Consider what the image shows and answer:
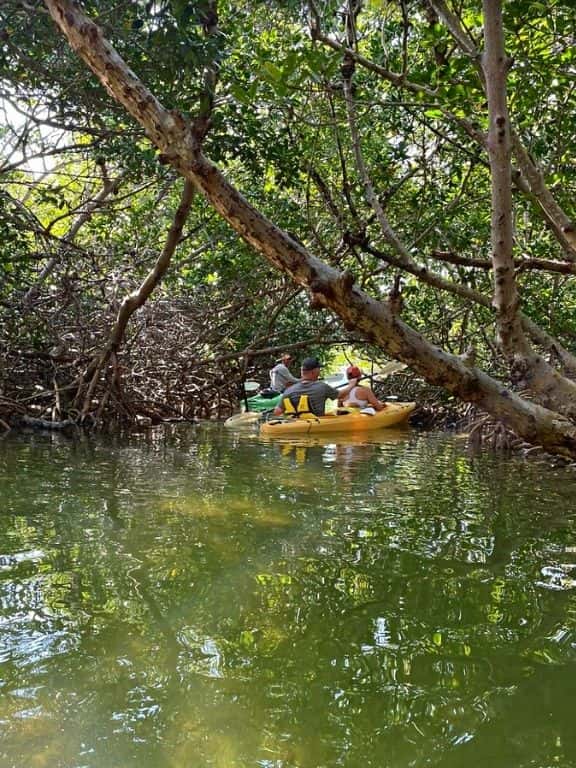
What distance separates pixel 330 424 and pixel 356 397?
1.42 m

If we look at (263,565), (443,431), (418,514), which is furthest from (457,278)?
(263,565)

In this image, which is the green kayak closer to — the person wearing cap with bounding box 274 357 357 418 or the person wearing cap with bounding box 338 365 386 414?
the person wearing cap with bounding box 338 365 386 414

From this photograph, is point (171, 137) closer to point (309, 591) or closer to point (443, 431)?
point (309, 591)

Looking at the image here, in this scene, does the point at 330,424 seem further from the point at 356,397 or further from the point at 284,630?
the point at 284,630

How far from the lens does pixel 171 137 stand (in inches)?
121

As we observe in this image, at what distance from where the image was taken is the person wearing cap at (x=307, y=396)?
935 cm

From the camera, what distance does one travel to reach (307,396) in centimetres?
939

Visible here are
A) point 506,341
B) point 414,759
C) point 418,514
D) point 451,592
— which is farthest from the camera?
point 418,514

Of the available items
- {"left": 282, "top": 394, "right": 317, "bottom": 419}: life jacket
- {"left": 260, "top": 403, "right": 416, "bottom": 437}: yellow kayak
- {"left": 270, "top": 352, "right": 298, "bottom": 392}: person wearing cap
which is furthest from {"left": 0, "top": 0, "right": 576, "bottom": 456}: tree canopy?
{"left": 260, "top": 403, "right": 416, "bottom": 437}: yellow kayak

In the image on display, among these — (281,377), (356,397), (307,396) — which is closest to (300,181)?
(307,396)

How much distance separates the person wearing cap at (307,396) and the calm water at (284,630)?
4589 millimetres

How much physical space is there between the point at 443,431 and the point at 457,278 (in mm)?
3067

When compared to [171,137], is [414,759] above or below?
below

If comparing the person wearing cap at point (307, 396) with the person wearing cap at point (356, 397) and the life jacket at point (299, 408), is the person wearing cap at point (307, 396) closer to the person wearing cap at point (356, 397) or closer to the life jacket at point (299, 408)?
the life jacket at point (299, 408)
